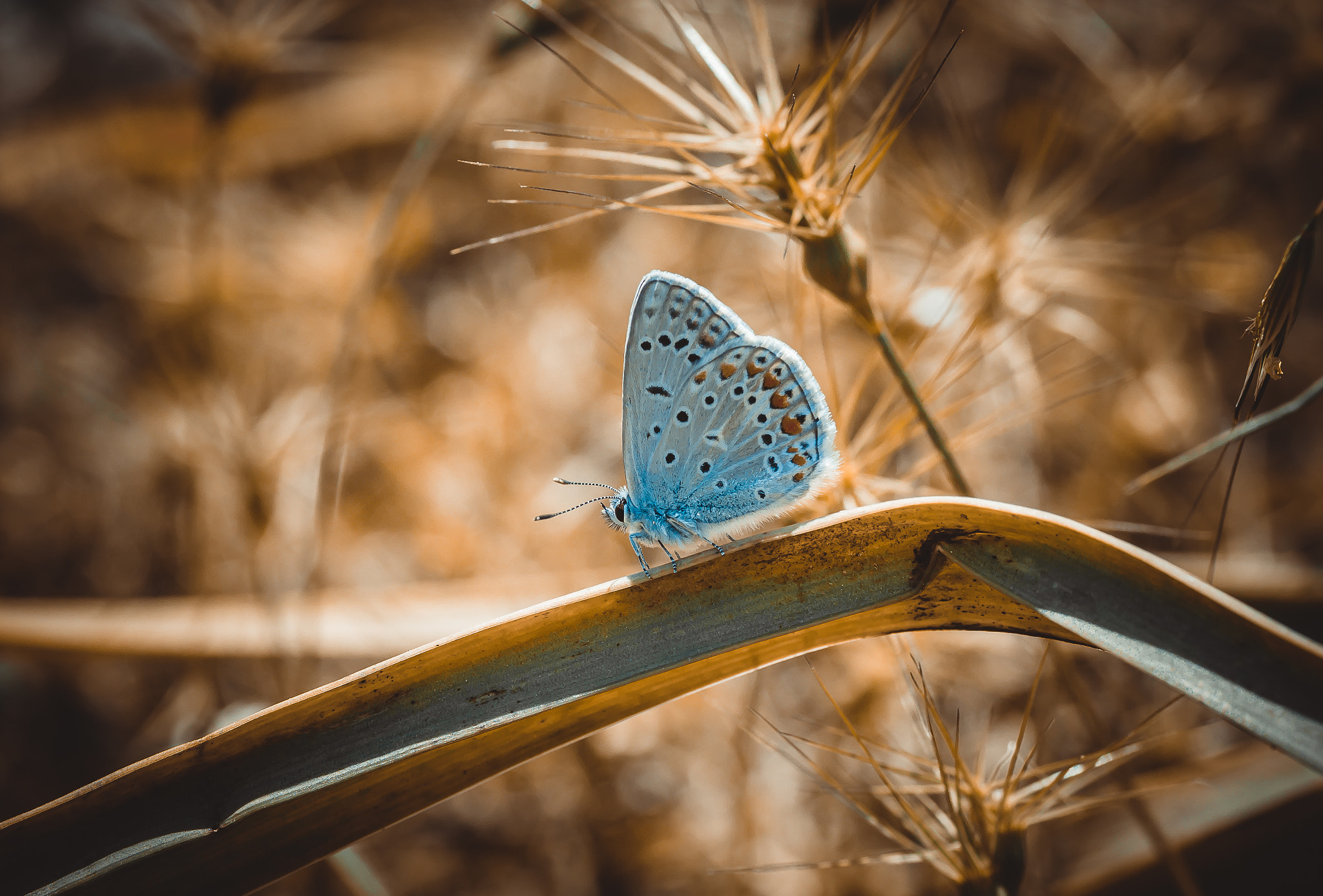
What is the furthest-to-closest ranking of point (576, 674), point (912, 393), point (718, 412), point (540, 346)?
point (540, 346), point (718, 412), point (912, 393), point (576, 674)

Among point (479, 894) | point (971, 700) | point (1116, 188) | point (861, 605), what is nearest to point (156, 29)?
point (861, 605)

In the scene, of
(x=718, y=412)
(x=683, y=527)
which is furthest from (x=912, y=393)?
(x=683, y=527)

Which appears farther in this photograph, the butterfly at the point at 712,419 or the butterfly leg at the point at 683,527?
the butterfly leg at the point at 683,527

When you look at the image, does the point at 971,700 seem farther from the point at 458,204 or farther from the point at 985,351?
the point at 458,204

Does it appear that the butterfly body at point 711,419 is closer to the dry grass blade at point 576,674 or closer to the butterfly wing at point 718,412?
the butterfly wing at point 718,412

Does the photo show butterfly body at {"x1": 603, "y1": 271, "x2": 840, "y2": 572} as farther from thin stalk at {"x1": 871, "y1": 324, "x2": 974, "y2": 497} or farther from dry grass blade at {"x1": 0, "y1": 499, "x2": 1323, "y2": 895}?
dry grass blade at {"x1": 0, "y1": 499, "x2": 1323, "y2": 895}

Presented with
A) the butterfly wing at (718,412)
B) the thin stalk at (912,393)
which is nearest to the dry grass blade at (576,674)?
the thin stalk at (912,393)

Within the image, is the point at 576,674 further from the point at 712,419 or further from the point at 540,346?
the point at 540,346

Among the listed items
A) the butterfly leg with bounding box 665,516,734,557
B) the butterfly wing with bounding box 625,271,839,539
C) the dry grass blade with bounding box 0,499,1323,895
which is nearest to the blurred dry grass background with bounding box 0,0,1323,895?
the butterfly wing with bounding box 625,271,839,539
